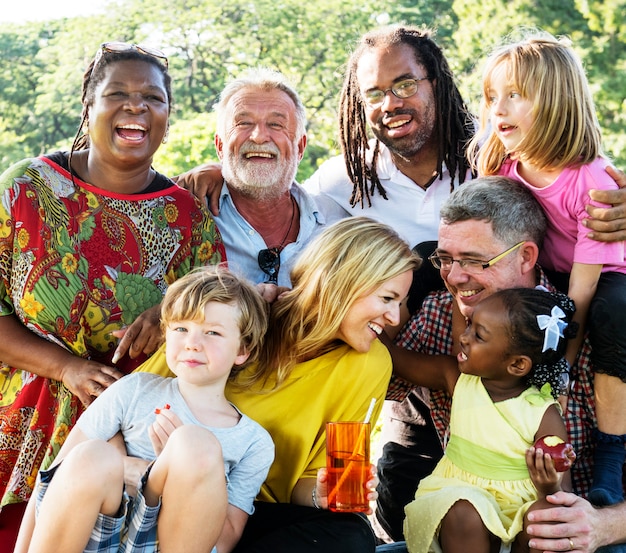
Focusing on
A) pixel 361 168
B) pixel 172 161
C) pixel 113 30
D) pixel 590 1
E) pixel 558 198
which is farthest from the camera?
pixel 113 30

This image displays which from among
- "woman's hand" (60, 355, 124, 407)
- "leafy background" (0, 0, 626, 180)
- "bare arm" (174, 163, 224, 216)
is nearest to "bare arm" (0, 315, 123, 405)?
"woman's hand" (60, 355, 124, 407)

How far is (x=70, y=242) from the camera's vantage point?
356cm

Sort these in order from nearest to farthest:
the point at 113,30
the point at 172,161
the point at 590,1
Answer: the point at 172,161 → the point at 590,1 → the point at 113,30

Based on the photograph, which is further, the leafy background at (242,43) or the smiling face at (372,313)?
the leafy background at (242,43)

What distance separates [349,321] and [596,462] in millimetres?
1046

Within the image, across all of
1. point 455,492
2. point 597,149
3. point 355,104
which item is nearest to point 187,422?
point 455,492

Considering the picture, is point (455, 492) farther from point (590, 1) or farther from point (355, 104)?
point (590, 1)

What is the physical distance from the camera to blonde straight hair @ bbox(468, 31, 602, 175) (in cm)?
349

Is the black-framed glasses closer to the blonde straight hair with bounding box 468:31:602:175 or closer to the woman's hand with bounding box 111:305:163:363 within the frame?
the woman's hand with bounding box 111:305:163:363

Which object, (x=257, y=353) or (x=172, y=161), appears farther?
(x=172, y=161)

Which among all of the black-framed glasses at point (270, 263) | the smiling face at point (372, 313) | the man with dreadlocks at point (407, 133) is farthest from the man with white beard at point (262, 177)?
the smiling face at point (372, 313)

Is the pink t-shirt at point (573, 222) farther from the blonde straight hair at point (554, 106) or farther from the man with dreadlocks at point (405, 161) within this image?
the man with dreadlocks at point (405, 161)

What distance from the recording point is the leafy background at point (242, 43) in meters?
20.1

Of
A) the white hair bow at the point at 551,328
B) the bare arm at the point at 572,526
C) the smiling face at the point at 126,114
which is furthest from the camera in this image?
the smiling face at the point at 126,114
